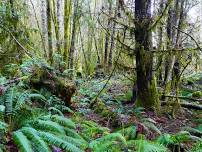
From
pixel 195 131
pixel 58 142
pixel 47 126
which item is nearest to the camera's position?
pixel 58 142

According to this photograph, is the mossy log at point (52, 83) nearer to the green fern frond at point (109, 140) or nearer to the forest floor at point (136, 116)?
the forest floor at point (136, 116)

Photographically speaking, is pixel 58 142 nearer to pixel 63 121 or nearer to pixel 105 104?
pixel 63 121

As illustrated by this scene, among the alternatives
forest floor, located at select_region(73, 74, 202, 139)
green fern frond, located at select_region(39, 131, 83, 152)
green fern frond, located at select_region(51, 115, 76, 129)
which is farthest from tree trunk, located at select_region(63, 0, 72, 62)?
green fern frond, located at select_region(39, 131, 83, 152)

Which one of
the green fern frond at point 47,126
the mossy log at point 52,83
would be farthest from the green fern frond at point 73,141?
the mossy log at point 52,83

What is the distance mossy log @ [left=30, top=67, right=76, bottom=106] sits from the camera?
7.94 m

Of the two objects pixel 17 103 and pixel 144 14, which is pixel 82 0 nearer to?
pixel 144 14

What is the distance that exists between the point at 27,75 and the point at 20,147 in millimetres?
3520

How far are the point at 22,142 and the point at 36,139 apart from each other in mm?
260

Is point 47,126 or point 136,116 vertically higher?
point 47,126

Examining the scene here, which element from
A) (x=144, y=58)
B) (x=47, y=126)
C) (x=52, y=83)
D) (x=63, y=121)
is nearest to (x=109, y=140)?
(x=63, y=121)

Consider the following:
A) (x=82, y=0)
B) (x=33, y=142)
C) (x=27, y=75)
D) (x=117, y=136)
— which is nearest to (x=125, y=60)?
(x=27, y=75)

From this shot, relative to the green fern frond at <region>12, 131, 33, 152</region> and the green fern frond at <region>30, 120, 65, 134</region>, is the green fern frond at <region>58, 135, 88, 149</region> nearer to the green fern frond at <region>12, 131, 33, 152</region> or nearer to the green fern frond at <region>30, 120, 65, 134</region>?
the green fern frond at <region>30, 120, 65, 134</region>

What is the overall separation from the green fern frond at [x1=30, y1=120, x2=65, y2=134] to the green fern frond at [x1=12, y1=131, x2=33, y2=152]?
572 mm

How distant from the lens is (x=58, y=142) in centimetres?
493
